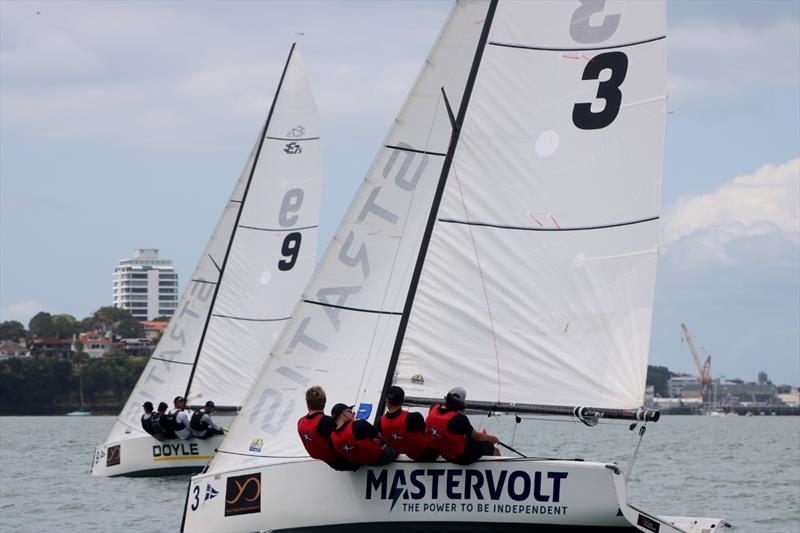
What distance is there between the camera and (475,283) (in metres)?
13.1

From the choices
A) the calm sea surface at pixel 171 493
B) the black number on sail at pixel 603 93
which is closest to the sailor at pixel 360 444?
the calm sea surface at pixel 171 493

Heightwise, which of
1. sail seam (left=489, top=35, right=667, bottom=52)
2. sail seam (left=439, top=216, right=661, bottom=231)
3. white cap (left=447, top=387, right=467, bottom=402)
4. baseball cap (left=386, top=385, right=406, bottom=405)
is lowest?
baseball cap (left=386, top=385, right=406, bottom=405)

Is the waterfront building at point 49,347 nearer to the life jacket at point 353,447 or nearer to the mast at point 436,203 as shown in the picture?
the mast at point 436,203

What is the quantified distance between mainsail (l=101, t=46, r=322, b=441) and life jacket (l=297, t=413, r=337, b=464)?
563 inches

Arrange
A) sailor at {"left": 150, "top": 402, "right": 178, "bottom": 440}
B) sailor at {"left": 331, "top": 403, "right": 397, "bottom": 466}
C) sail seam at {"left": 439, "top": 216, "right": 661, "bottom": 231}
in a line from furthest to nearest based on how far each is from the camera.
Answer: sailor at {"left": 150, "top": 402, "right": 178, "bottom": 440} < sail seam at {"left": 439, "top": 216, "right": 661, "bottom": 231} < sailor at {"left": 331, "top": 403, "right": 397, "bottom": 466}

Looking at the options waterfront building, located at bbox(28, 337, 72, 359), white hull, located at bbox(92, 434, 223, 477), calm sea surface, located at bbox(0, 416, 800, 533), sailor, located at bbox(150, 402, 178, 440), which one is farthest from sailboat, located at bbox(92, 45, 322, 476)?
waterfront building, located at bbox(28, 337, 72, 359)

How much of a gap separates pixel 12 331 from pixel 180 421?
13892cm

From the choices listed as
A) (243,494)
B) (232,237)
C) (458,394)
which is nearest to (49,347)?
(232,237)

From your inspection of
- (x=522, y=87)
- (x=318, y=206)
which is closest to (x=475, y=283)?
(x=522, y=87)

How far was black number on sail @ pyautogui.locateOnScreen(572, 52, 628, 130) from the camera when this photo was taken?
13.0 meters

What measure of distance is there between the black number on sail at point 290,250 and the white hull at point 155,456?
12.4 ft

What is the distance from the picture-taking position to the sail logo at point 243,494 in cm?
1305

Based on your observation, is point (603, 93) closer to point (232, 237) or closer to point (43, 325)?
point (232, 237)

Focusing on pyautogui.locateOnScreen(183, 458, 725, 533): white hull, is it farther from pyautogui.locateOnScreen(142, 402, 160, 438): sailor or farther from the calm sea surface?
pyautogui.locateOnScreen(142, 402, 160, 438): sailor
